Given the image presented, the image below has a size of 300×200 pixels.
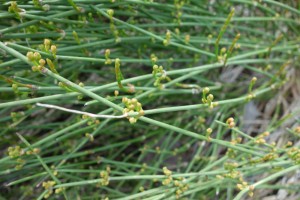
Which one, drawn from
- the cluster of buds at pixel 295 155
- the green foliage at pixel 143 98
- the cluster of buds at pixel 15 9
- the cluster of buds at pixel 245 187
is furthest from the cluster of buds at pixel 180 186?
the cluster of buds at pixel 15 9

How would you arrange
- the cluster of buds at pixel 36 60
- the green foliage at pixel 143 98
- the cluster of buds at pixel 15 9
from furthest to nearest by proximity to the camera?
the green foliage at pixel 143 98 < the cluster of buds at pixel 15 9 < the cluster of buds at pixel 36 60

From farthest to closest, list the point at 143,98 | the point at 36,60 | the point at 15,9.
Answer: the point at 143,98 → the point at 15,9 → the point at 36,60

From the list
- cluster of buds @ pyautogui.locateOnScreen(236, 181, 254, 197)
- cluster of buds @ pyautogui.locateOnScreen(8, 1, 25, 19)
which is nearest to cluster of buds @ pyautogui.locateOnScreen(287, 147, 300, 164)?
cluster of buds @ pyautogui.locateOnScreen(236, 181, 254, 197)

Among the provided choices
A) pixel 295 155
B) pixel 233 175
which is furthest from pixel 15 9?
pixel 295 155

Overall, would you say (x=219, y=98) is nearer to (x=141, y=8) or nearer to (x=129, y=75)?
(x=129, y=75)

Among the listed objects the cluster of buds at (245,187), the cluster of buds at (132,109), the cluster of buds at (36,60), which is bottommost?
the cluster of buds at (245,187)

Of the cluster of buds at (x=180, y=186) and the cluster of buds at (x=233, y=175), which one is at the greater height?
the cluster of buds at (x=233, y=175)

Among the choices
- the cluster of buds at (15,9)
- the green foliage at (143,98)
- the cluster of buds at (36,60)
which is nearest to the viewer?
the cluster of buds at (36,60)

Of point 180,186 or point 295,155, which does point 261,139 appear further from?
point 180,186

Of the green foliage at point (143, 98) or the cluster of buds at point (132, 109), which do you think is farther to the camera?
the green foliage at point (143, 98)

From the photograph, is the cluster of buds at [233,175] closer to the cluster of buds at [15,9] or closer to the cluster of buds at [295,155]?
the cluster of buds at [295,155]

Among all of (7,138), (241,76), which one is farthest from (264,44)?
(7,138)

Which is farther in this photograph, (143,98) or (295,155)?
(143,98)
